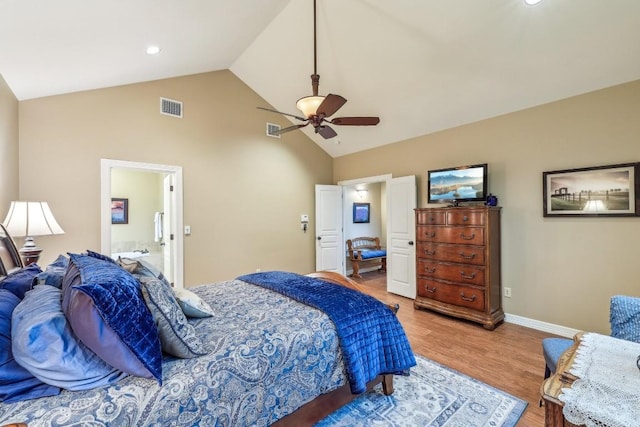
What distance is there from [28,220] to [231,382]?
8.30 feet

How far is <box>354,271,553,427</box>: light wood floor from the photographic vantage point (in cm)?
230

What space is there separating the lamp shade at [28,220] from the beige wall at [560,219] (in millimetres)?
4839

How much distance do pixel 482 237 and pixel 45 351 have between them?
386 cm

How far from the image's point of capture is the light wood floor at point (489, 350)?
90.7 inches

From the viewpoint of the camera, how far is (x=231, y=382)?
137 cm

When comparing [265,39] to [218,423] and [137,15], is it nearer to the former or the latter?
[137,15]

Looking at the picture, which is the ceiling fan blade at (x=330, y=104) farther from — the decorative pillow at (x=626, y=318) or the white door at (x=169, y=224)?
the white door at (x=169, y=224)

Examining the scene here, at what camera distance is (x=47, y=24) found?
6.63ft

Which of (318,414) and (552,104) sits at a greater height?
(552,104)

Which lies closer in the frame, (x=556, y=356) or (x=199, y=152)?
(x=556, y=356)

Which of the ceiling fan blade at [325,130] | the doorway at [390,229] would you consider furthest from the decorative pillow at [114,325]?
the doorway at [390,229]

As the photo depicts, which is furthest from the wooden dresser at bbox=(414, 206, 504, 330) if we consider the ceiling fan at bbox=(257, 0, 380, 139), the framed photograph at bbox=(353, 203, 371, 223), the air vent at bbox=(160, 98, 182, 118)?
the air vent at bbox=(160, 98, 182, 118)

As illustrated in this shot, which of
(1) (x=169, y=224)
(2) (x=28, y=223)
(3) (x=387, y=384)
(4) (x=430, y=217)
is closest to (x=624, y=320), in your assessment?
(3) (x=387, y=384)

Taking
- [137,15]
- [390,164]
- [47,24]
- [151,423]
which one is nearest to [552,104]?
[390,164]
